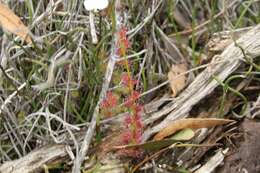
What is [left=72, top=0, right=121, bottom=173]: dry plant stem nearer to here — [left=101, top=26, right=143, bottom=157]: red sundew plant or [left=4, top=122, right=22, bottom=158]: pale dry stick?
[left=101, top=26, right=143, bottom=157]: red sundew plant

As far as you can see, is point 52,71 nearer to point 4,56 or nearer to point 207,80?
point 4,56

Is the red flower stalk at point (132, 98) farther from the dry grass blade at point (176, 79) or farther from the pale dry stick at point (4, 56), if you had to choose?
the pale dry stick at point (4, 56)

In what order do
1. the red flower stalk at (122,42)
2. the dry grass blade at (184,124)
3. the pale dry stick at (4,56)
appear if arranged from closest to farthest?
A: 1. the red flower stalk at (122,42)
2. the dry grass blade at (184,124)
3. the pale dry stick at (4,56)

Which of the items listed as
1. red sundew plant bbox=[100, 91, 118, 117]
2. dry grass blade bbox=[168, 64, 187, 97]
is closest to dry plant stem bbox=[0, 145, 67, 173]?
red sundew plant bbox=[100, 91, 118, 117]

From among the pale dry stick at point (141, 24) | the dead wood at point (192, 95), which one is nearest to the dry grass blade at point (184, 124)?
the dead wood at point (192, 95)

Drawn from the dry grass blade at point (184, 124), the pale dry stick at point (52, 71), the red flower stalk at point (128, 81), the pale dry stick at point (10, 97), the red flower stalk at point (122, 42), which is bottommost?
the dry grass blade at point (184, 124)

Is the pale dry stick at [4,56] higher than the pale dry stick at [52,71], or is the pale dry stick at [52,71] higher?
the pale dry stick at [4,56]

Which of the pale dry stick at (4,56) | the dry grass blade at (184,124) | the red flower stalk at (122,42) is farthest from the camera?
the pale dry stick at (4,56)
